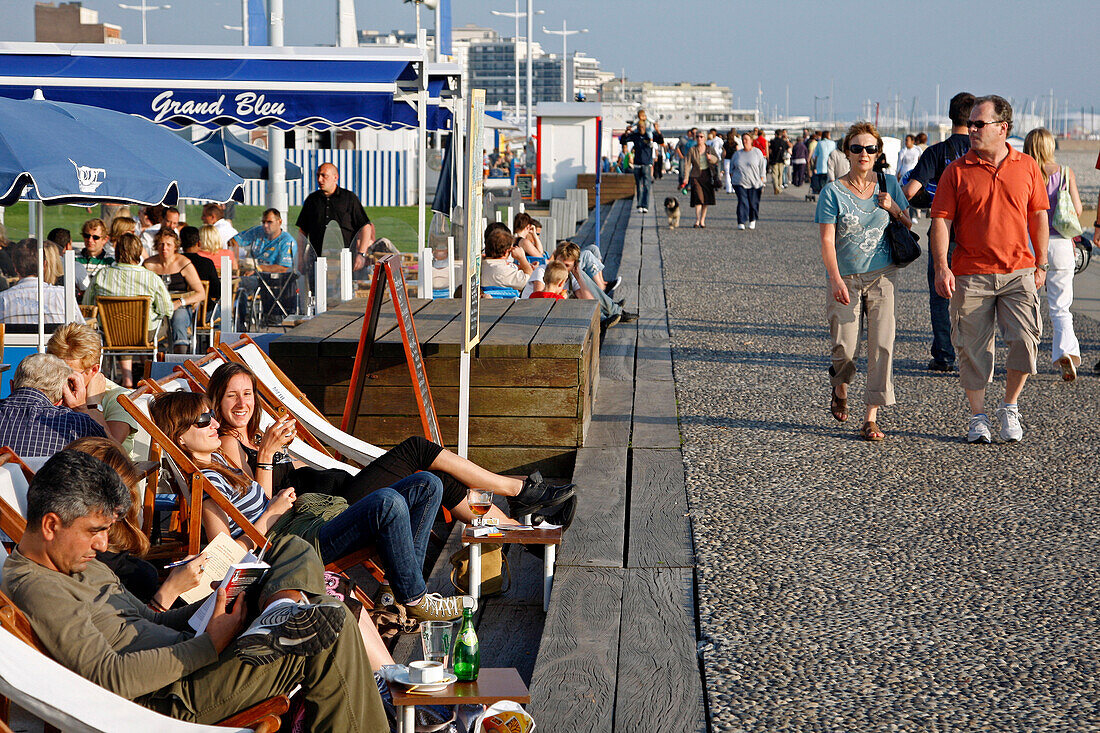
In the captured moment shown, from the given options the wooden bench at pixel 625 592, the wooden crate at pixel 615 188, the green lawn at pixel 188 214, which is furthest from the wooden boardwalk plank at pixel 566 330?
the wooden crate at pixel 615 188

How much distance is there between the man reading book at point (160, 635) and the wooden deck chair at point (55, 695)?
Answer: 0.24 ft

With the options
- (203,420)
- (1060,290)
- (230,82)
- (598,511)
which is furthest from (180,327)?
(1060,290)

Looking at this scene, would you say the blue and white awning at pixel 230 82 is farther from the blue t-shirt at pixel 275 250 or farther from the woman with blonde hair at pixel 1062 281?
the woman with blonde hair at pixel 1062 281

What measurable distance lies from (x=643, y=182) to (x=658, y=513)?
22.4 metres

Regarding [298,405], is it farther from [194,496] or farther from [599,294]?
[599,294]

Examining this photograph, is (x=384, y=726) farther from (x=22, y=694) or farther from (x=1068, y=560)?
(x=1068, y=560)

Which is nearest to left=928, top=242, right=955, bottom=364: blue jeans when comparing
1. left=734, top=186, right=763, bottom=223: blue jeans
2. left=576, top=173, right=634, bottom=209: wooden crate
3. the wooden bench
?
the wooden bench

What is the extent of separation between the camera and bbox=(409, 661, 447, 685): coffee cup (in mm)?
3162

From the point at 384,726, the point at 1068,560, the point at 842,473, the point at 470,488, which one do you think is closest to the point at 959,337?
the point at 842,473

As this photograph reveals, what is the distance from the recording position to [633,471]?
590 centimetres

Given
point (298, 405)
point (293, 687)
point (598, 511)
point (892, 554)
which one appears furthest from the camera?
point (298, 405)

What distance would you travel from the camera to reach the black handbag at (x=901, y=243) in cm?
650

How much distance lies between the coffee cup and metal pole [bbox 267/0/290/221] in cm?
1311

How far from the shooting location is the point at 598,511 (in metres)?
5.20
